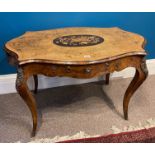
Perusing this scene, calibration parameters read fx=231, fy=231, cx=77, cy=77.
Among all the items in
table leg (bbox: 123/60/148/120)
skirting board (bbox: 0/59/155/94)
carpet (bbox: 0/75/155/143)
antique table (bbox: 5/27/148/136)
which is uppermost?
antique table (bbox: 5/27/148/136)

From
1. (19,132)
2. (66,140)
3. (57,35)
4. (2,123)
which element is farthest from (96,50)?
(2,123)

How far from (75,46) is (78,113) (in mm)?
578

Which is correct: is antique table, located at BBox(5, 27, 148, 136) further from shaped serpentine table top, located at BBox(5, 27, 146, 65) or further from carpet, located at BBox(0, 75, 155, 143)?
carpet, located at BBox(0, 75, 155, 143)

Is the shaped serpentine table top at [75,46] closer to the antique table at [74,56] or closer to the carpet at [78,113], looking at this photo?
the antique table at [74,56]

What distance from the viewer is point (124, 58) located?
1.36 meters

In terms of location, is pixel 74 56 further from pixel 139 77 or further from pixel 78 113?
pixel 78 113

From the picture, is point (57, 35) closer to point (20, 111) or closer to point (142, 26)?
point (20, 111)

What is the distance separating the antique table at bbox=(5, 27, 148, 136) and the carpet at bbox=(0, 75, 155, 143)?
0.46 feet

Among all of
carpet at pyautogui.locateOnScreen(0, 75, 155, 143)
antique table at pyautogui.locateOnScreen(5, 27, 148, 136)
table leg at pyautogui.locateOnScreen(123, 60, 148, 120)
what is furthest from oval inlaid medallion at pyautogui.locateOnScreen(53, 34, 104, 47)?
carpet at pyautogui.locateOnScreen(0, 75, 155, 143)

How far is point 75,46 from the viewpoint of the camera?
1.43 m

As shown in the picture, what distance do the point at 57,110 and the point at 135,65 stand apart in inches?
28.7

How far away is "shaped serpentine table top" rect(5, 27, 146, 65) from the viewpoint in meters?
1.27

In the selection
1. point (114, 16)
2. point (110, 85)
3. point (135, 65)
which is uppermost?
point (114, 16)

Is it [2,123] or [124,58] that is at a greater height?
[124,58]
